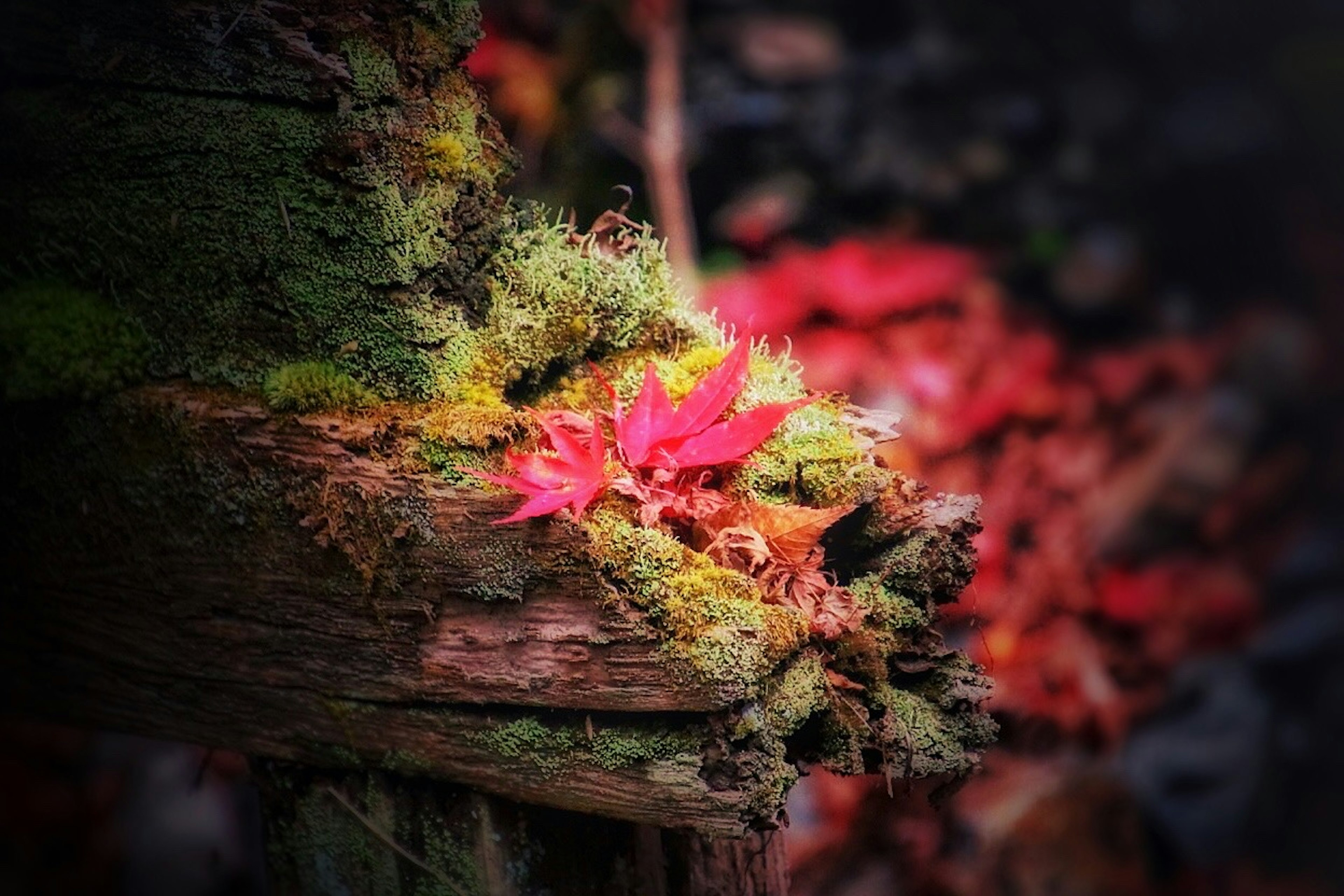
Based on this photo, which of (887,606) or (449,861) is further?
(449,861)

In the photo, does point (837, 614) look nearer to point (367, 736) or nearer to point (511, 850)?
point (511, 850)

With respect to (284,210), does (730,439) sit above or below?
below

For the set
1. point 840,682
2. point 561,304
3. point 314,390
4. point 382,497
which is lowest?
point 840,682

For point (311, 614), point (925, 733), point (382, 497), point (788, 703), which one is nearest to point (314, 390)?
point (382, 497)

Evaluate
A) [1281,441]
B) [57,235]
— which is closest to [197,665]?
[57,235]

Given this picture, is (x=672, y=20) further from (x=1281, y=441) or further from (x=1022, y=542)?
(x=1281, y=441)
